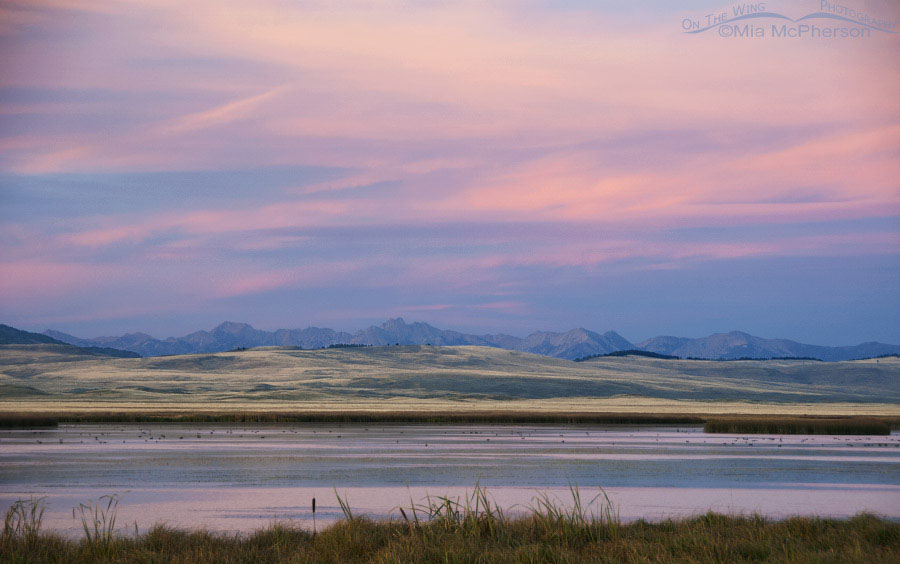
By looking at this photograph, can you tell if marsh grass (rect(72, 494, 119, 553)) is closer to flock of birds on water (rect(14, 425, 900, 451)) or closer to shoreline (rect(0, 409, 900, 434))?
flock of birds on water (rect(14, 425, 900, 451))

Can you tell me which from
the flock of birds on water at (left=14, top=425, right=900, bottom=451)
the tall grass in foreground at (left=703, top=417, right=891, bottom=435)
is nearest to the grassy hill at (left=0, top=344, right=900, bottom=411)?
the flock of birds on water at (left=14, top=425, right=900, bottom=451)

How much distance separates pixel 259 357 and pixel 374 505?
13349cm

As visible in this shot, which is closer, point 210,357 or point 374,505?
point 374,505

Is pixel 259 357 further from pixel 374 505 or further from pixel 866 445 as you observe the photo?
pixel 374 505

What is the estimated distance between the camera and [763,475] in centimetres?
3147

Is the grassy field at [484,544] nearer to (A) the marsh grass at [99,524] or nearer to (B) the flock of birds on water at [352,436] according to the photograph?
(A) the marsh grass at [99,524]

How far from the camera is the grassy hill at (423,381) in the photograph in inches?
4040

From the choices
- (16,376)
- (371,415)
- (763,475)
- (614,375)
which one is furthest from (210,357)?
(763,475)

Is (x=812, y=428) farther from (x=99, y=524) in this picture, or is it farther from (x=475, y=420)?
(x=99, y=524)

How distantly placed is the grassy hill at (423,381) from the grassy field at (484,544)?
7125 centimetres

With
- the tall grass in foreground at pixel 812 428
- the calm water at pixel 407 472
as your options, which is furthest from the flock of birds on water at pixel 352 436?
the tall grass in foreground at pixel 812 428

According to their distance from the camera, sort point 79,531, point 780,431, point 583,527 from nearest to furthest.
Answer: point 583,527 → point 79,531 → point 780,431

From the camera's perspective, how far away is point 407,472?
3064 cm

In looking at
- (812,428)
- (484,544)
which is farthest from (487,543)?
(812,428)
